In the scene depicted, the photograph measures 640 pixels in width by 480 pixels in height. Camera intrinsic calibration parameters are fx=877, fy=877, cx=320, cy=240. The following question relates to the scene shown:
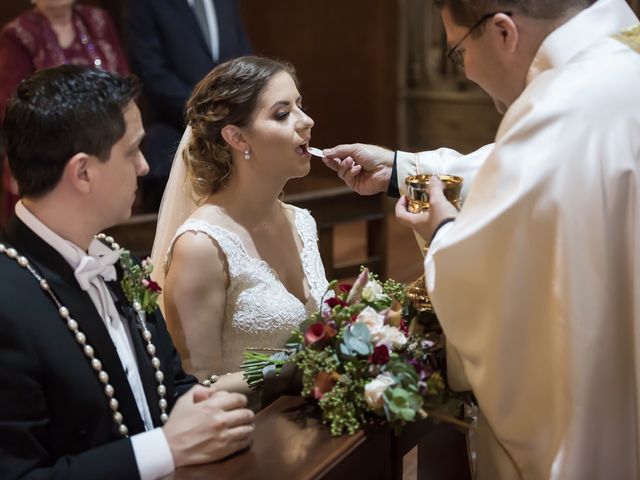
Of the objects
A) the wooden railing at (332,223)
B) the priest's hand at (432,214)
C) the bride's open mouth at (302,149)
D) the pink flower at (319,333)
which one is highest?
the priest's hand at (432,214)

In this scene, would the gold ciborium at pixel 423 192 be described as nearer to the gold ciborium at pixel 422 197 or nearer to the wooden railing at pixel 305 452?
the gold ciborium at pixel 422 197

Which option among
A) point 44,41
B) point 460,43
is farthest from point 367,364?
point 44,41

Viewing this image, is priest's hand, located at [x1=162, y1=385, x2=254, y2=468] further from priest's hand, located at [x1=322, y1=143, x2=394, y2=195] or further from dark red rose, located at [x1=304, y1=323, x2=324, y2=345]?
priest's hand, located at [x1=322, y1=143, x2=394, y2=195]

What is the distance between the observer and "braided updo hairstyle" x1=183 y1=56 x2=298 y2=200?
2609mm

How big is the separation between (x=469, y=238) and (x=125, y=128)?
730mm

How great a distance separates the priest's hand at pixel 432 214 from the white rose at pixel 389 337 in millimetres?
231

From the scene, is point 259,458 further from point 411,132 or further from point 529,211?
point 411,132

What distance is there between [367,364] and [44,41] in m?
2.96

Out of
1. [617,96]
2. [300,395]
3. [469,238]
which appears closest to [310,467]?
[300,395]

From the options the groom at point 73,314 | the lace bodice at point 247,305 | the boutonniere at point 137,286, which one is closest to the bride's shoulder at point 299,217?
the lace bodice at point 247,305

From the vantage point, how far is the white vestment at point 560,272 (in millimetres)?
1767

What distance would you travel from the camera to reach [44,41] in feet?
13.6

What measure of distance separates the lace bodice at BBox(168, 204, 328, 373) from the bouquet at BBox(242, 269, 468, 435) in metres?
0.56

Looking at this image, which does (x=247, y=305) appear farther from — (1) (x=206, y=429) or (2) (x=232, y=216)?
(1) (x=206, y=429)
